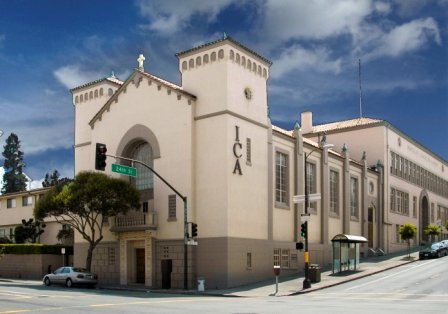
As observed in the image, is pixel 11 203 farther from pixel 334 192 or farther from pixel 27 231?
pixel 334 192

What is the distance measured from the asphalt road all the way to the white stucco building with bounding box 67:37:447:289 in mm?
6445

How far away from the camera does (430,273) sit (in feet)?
136

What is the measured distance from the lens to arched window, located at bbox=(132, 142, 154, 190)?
43094mm

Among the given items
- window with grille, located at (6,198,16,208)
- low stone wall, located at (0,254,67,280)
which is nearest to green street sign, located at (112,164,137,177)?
low stone wall, located at (0,254,67,280)

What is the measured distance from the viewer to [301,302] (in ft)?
89.0

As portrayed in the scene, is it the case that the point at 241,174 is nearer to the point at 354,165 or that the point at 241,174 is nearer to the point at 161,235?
the point at 161,235

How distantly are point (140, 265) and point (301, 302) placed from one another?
18.1m

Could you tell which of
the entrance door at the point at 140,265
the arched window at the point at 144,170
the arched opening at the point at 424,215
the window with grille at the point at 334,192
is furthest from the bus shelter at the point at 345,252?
the arched opening at the point at 424,215

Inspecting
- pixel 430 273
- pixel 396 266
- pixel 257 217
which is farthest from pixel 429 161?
pixel 257 217

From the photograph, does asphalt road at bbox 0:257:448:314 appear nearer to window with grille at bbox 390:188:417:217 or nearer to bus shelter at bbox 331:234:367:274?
bus shelter at bbox 331:234:367:274

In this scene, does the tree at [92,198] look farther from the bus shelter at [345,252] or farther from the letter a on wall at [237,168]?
the bus shelter at [345,252]

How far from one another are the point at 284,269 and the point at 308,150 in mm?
9987

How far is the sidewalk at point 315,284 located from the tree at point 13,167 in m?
63.0

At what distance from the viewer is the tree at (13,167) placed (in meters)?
97.2
